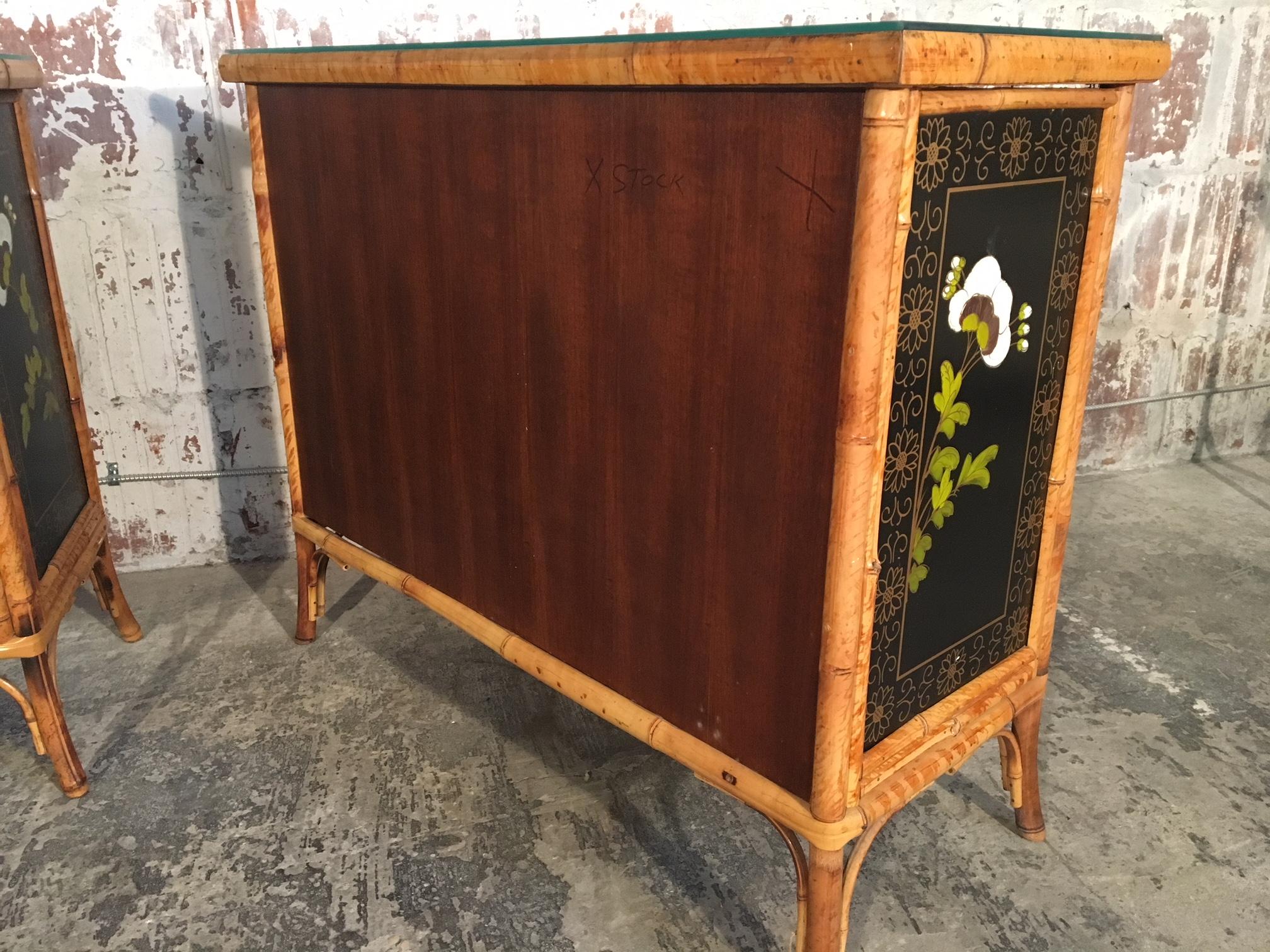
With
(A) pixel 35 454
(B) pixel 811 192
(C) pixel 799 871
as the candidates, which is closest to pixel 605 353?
(B) pixel 811 192

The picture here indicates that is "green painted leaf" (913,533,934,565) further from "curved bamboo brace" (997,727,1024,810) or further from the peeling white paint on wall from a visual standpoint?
the peeling white paint on wall

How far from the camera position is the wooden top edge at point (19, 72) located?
5.69 feet

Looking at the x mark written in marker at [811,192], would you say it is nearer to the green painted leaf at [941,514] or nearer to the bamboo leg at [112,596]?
the green painted leaf at [941,514]

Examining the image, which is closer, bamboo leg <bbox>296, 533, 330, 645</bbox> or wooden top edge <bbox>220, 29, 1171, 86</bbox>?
wooden top edge <bbox>220, 29, 1171, 86</bbox>

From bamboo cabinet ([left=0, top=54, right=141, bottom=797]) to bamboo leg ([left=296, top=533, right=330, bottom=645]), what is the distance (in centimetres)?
41

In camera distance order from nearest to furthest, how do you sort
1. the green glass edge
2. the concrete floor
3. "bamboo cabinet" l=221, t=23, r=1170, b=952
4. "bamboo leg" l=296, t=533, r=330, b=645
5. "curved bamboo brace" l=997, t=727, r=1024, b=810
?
the green glass edge < "bamboo cabinet" l=221, t=23, r=1170, b=952 < the concrete floor < "curved bamboo brace" l=997, t=727, r=1024, b=810 < "bamboo leg" l=296, t=533, r=330, b=645

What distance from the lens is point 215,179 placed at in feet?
7.93

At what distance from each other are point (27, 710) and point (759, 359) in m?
1.38

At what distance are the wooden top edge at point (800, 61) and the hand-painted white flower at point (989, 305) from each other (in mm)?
211

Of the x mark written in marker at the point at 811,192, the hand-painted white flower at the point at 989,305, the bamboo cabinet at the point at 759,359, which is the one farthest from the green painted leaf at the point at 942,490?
the x mark written in marker at the point at 811,192

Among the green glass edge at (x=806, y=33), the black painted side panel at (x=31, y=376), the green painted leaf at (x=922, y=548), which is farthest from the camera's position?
the black painted side panel at (x=31, y=376)

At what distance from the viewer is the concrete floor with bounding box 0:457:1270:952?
1.55 meters

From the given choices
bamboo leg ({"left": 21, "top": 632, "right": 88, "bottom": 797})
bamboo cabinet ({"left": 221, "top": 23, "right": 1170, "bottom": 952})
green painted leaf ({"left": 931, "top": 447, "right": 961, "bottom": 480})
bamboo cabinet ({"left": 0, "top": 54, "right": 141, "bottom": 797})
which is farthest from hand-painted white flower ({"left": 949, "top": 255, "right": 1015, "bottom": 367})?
bamboo leg ({"left": 21, "top": 632, "right": 88, "bottom": 797})

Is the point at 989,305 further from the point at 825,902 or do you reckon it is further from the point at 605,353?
the point at 825,902
